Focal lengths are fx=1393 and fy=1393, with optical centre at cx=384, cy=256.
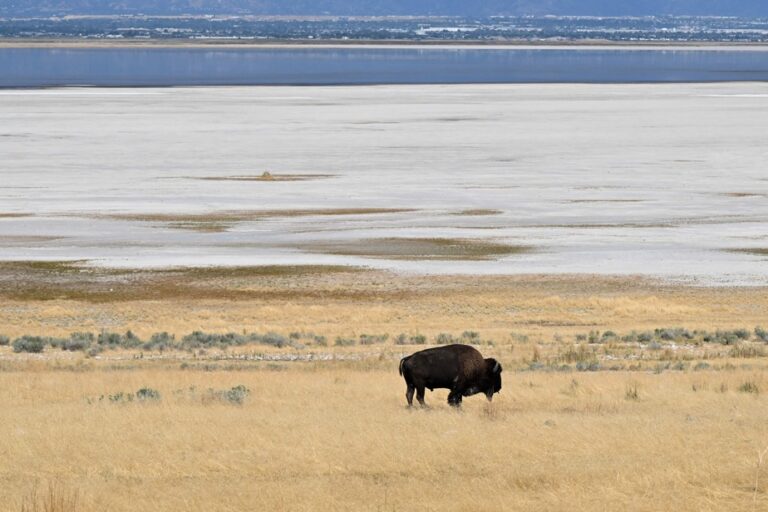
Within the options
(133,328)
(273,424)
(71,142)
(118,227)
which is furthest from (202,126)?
(273,424)

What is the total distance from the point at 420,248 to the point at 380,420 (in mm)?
26122

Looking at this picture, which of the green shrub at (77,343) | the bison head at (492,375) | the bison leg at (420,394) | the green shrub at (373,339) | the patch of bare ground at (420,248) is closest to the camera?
the bison leg at (420,394)

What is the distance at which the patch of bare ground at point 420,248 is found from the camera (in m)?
40.2

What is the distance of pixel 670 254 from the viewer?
4047 cm

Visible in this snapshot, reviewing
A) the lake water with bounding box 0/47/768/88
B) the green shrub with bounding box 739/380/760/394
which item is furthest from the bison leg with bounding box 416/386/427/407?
the lake water with bounding box 0/47/768/88

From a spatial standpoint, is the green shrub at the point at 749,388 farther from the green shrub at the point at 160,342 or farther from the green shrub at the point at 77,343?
the green shrub at the point at 77,343

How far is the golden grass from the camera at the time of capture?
1190 centimetres

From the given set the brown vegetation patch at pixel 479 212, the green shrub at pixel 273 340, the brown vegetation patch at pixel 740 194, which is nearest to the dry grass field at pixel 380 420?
the green shrub at pixel 273 340

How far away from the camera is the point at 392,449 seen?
546 inches

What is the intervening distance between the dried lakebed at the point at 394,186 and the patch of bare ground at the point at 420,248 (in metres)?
0.12

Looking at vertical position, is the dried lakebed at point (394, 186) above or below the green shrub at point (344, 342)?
below

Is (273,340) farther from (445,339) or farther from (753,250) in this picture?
(753,250)

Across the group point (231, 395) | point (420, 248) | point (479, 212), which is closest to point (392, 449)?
point (231, 395)

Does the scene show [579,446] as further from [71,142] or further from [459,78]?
[459,78]
